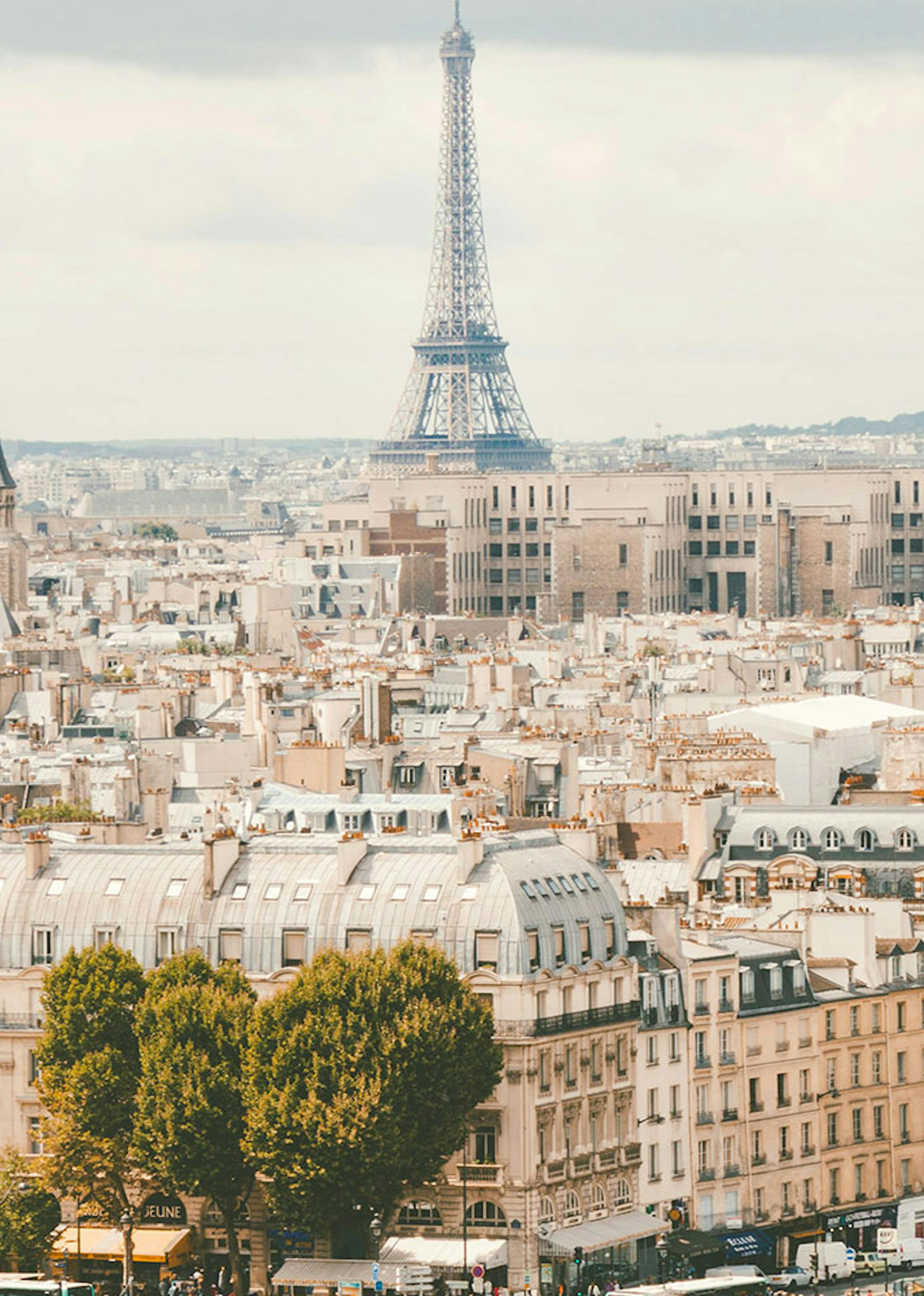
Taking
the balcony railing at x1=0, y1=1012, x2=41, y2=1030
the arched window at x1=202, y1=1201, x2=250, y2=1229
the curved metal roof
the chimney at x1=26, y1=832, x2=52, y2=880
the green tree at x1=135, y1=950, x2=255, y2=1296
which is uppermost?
the chimney at x1=26, y1=832, x2=52, y2=880

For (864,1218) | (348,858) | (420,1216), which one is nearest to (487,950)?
(348,858)

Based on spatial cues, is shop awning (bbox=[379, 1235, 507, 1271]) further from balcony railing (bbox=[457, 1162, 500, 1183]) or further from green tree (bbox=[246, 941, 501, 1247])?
balcony railing (bbox=[457, 1162, 500, 1183])

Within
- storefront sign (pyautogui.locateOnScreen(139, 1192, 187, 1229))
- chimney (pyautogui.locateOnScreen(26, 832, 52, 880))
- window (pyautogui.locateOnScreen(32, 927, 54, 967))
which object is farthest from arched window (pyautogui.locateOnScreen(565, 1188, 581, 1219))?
chimney (pyautogui.locateOnScreen(26, 832, 52, 880))

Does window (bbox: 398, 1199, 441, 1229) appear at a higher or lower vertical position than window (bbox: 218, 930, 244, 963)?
lower

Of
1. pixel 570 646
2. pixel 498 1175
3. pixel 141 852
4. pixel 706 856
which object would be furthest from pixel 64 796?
pixel 570 646

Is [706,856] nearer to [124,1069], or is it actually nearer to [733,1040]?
[733,1040]

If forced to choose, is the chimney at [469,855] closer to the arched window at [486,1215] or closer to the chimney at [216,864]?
the chimney at [216,864]

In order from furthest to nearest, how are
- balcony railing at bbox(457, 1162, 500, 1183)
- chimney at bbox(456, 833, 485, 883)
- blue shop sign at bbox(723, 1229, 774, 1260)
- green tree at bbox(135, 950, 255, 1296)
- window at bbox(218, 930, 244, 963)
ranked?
blue shop sign at bbox(723, 1229, 774, 1260) < window at bbox(218, 930, 244, 963) < chimney at bbox(456, 833, 485, 883) < balcony railing at bbox(457, 1162, 500, 1183) < green tree at bbox(135, 950, 255, 1296)
